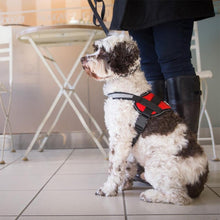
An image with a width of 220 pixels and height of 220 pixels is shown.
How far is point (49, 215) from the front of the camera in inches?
43.7

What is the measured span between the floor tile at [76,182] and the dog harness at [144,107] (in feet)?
1.46

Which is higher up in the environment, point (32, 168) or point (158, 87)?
point (158, 87)

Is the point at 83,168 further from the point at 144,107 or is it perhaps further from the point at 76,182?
the point at 144,107

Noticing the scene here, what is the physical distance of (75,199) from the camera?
4.33 feet

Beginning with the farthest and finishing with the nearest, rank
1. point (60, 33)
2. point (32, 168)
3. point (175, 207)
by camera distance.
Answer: point (60, 33)
point (32, 168)
point (175, 207)

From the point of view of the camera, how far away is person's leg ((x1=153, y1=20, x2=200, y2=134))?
1404 millimetres

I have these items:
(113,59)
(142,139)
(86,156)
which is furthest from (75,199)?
(86,156)

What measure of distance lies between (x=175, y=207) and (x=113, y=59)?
74cm

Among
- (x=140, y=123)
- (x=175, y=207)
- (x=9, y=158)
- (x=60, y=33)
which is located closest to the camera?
(x=175, y=207)

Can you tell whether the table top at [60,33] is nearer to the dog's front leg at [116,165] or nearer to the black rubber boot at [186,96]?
the black rubber boot at [186,96]

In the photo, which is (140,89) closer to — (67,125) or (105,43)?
(105,43)

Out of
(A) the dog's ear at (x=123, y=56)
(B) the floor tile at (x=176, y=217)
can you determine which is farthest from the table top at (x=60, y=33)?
(B) the floor tile at (x=176, y=217)

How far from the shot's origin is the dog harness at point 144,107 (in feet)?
4.20

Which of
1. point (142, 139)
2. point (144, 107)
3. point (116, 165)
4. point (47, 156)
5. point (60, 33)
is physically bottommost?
point (47, 156)
